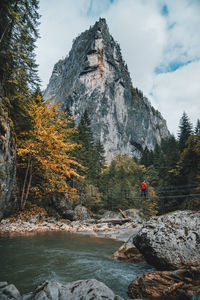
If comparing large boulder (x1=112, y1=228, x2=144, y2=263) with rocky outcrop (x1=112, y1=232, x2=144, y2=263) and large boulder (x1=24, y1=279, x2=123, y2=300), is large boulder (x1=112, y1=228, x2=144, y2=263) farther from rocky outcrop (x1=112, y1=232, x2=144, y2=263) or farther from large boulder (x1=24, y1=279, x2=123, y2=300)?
large boulder (x1=24, y1=279, x2=123, y2=300)

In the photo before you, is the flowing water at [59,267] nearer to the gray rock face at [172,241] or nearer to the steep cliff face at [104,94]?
the gray rock face at [172,241]

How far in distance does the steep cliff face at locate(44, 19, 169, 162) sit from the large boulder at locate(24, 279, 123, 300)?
169 ft

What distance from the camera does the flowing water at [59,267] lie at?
10.3 feet

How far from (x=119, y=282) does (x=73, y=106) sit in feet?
201

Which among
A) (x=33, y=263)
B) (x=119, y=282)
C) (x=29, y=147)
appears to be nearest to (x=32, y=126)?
(x=29, y=147)

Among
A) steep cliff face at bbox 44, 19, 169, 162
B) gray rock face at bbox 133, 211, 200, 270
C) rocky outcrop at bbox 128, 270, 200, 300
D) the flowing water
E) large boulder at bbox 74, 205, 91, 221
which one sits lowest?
large boulder at bbox 74, 205, 91, 221

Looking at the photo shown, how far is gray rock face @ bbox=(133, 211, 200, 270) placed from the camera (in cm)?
326

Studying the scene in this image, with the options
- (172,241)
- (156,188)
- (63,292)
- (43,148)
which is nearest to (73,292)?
(63,292)

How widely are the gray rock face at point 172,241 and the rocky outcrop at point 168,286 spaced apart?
386mm

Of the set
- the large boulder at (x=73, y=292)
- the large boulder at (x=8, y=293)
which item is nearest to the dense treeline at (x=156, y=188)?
the large boulder at (x=73, y=292)

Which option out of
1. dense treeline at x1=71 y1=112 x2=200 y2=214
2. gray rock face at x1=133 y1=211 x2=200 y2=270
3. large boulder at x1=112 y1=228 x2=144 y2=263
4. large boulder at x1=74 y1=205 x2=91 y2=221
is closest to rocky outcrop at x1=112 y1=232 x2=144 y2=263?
large boulder at x1=112 y1=228 x2=144 y2=263

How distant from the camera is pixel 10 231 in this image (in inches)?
306

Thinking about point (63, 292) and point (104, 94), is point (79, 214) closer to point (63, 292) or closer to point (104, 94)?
point (63, 292)

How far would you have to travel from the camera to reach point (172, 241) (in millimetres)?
3543
